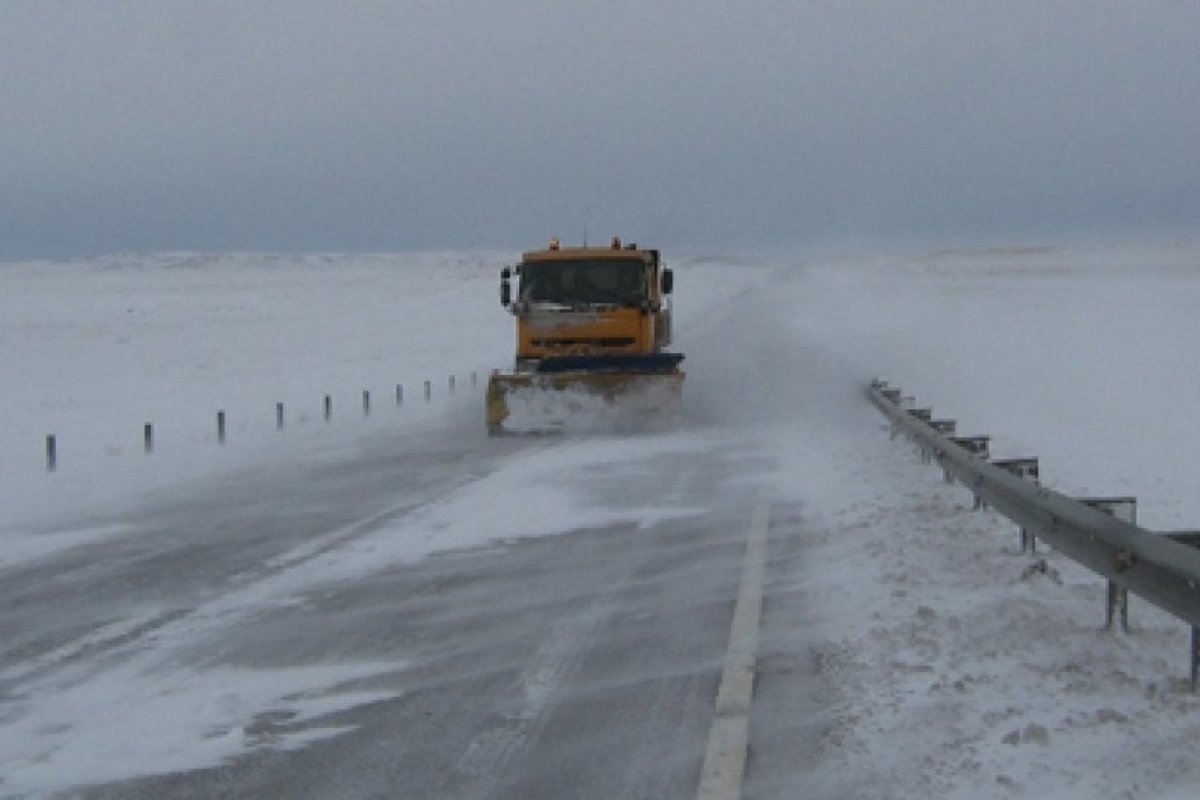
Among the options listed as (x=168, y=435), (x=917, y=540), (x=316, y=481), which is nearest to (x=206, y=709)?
(x=917, y=540)

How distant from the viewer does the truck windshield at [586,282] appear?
20812 mm

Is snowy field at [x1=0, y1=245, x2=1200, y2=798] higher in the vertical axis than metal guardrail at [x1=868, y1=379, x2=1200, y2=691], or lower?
lower

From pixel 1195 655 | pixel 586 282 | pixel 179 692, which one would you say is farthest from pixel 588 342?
pixel 1195 655

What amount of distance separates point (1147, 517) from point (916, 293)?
251 feet

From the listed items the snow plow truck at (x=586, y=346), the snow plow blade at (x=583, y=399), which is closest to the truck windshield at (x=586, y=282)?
the snow plow truck at (x=586, y=346)

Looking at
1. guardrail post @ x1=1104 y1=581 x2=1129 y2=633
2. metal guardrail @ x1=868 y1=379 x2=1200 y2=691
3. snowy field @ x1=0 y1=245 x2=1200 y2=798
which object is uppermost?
metal guardrail @ x1=868 y1=379 x2=1200 y2=691

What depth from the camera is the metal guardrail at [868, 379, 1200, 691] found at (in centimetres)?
568

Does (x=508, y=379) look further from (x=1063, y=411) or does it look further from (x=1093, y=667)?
(x=1093, y=667)

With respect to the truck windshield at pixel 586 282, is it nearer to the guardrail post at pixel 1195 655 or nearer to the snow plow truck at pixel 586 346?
the snow plow truck at pixel 586 346

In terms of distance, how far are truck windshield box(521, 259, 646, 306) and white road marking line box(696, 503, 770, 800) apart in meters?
12.1

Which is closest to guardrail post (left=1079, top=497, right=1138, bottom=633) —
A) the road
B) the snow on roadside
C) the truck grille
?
the snow on roadside

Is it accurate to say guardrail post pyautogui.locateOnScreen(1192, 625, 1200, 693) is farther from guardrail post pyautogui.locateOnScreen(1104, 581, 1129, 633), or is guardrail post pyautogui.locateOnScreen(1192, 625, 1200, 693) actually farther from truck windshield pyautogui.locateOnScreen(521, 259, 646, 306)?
truck windshield pyautogui.locateOnScreen(521, 259, 646, 306)

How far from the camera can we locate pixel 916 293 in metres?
86.2

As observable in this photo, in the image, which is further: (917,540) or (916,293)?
(916,293)
